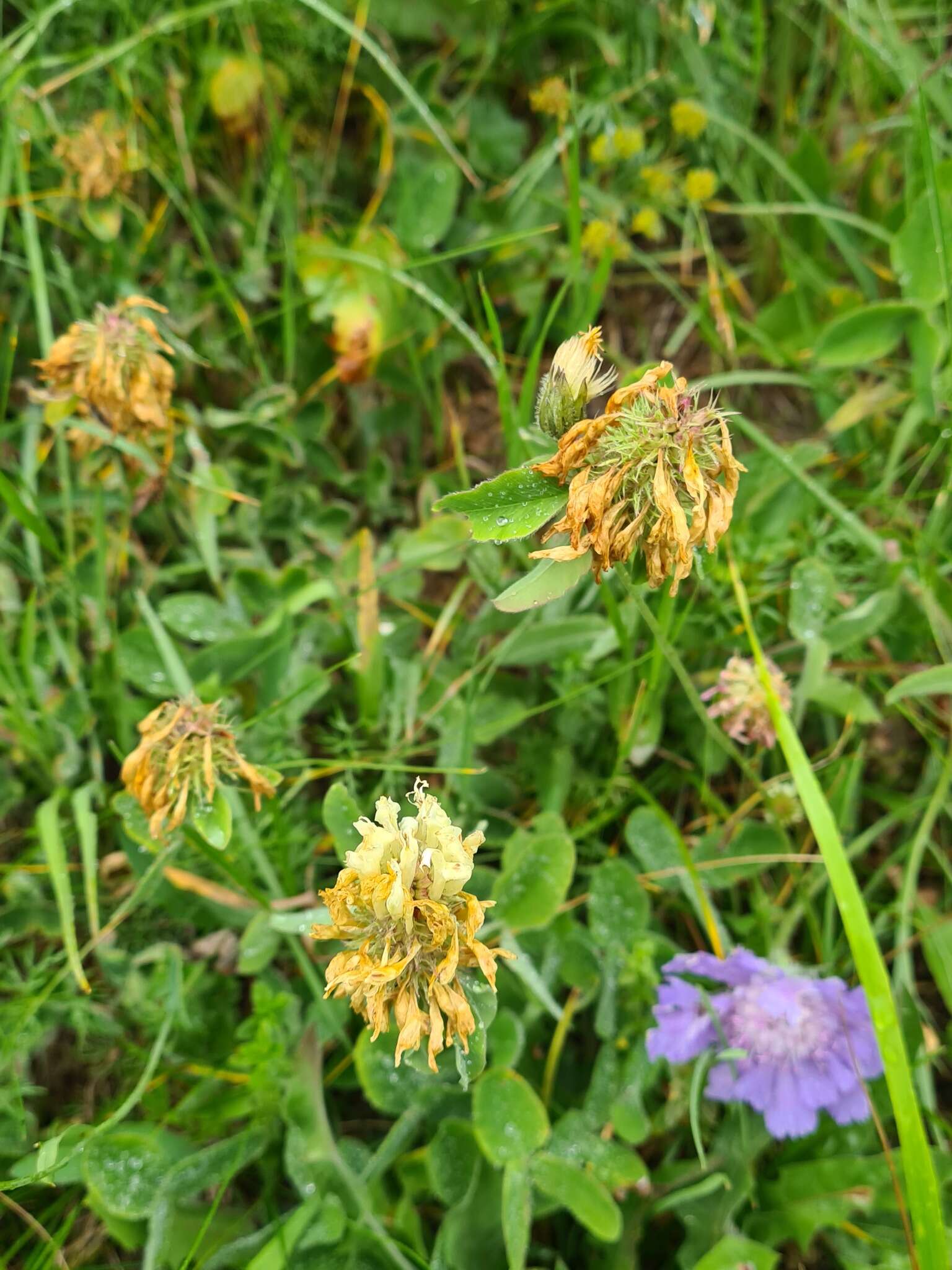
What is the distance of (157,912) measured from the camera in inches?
69.1

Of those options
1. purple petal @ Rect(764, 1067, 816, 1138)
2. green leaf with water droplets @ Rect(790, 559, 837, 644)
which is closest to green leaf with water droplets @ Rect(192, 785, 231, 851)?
purple petal @ Rect(764, 1067, 816, 1138)

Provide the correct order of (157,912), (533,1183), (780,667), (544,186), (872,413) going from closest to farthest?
(533,1183) < (157,912) < (780,667) < (872,413) < (544,186)

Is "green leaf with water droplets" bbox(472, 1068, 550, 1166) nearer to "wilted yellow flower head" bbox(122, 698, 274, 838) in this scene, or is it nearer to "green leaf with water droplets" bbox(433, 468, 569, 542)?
"wilted yellow flower head" bbox(122, 698, 274, 838)

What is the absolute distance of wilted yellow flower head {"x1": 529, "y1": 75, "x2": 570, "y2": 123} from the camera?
2.07 metres

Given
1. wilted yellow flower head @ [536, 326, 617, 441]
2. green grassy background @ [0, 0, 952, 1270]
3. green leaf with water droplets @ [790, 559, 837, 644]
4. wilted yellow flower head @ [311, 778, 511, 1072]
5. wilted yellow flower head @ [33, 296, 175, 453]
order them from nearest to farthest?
wilted yellow flower head @ [311, 778, 511, 1072] < wilted yellow flower head @ [536, 326, 617, 441] < green grassy background @ [0, 0, 952, 1270] < wilted yellow flower head @ [33, 296, 175, 453] < green leaf with water droplets @ [790, 559, 837, 644]

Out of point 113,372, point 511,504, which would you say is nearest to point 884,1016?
point 511,504

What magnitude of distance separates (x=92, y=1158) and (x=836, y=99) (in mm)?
2476

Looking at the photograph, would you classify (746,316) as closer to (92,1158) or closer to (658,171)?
(658,171)

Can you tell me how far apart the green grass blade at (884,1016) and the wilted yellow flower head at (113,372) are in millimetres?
1048

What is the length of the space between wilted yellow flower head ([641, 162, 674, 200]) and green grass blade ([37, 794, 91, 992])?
1.65 meters

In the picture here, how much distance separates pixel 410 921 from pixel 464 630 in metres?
0.92

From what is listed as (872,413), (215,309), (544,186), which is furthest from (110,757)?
(872,413)

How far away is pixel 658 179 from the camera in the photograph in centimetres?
211

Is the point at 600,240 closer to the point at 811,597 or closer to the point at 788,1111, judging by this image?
the point at 811,597
